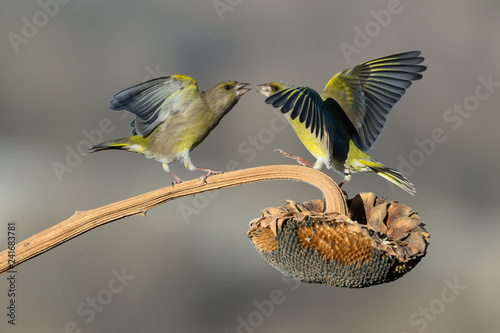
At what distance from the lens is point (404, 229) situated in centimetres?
133

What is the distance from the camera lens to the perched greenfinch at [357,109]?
1.83 metres

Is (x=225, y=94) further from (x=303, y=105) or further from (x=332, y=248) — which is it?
(x=332, y=248)

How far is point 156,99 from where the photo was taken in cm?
189

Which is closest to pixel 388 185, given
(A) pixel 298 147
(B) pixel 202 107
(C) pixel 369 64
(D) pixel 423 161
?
(D) pixel 423 161

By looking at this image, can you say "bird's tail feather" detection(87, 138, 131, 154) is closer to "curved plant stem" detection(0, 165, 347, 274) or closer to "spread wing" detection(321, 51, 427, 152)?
"curved plant stem" detection(0, 165, 347, 274)

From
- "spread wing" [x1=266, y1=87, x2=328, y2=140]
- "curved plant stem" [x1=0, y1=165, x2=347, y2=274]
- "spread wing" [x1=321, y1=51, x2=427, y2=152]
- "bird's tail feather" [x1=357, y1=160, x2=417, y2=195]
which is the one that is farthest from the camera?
"spread wing" [x1=321, y1=51, x2=427, y2=152]

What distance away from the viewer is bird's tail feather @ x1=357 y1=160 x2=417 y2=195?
68.3 inches

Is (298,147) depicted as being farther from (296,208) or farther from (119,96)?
Result: (296,208)

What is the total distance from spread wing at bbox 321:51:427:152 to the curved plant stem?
0.76 meters

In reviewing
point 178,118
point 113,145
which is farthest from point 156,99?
point 113,145

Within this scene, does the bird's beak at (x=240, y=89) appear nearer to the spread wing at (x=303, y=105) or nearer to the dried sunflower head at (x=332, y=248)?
the spread wing at (x=303, y=105)

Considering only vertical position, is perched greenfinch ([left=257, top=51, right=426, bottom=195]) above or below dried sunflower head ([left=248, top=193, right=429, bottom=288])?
above

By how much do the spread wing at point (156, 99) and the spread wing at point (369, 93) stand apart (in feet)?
1.66

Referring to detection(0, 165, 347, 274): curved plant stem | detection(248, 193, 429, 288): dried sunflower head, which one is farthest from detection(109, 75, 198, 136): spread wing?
detection(248, 193, 429, 288): dried sunflower head
